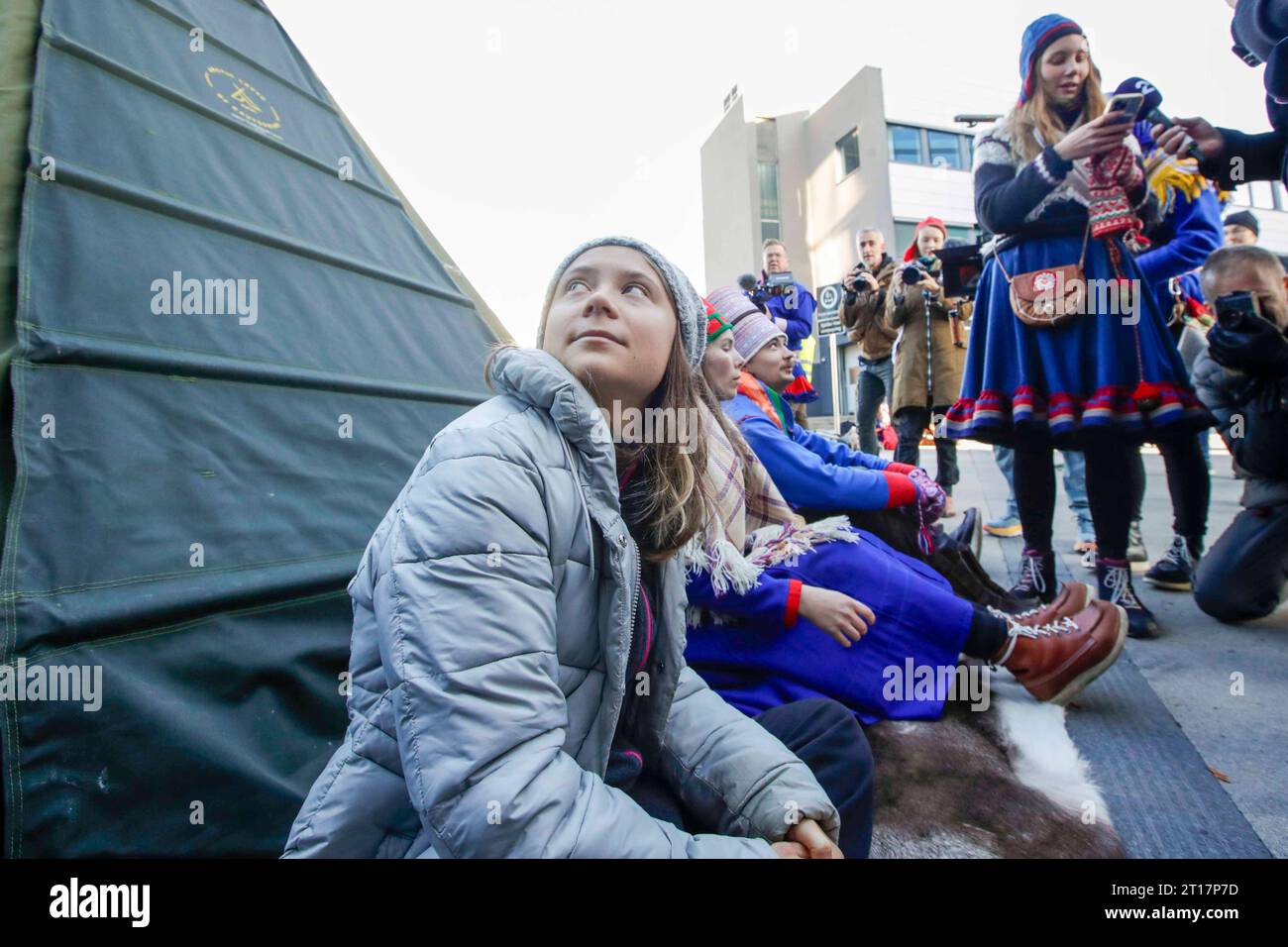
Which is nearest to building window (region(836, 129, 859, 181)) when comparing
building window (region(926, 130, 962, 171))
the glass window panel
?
building window (region(926, 130, 962, 171))

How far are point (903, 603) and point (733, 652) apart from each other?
1.54 feet

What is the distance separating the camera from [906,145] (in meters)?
15.1

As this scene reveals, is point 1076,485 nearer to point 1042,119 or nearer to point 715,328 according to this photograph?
point 1042,119

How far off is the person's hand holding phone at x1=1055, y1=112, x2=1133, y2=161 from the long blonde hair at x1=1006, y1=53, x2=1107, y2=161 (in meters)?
0.15

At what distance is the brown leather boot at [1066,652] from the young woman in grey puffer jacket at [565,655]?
822 mm

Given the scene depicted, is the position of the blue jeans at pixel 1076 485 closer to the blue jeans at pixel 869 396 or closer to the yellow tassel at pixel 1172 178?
the blue jeans at pixel 869 396

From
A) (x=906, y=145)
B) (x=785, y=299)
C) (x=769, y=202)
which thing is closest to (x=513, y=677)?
(x=785, y=299)

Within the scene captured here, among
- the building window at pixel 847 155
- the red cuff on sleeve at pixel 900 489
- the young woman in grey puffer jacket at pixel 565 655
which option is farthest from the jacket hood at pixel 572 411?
the building window at pixel 847 155

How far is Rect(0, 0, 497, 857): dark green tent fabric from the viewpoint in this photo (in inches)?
37.7

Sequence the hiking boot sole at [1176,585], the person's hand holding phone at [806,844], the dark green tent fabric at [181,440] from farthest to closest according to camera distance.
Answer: the hiking boot sole at [1176,585] < the dark green tent fabric at [181,440] < the person's hand holding phone at [806,844]

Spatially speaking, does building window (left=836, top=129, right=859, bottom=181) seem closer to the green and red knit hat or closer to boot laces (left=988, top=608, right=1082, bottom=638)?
the green and red knit hat

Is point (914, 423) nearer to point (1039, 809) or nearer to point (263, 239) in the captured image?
point (1039, 809)

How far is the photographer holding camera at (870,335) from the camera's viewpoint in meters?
4.53
